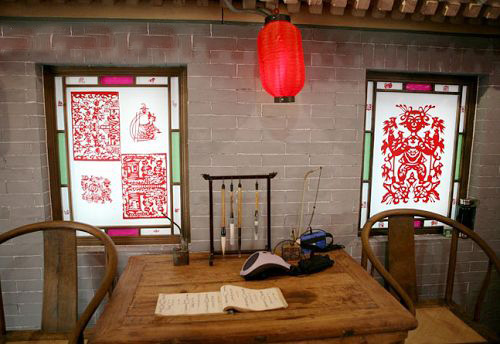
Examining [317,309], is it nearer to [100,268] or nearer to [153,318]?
[153,318]

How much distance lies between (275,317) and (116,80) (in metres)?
1.96

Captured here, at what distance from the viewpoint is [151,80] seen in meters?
2.43

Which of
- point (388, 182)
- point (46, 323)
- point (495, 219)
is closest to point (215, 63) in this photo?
point (388, 182)

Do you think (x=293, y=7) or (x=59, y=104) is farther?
(x=59, y=104)

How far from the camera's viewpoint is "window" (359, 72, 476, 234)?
262 cm

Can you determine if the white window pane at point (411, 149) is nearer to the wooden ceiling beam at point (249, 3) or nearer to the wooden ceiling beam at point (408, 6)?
the wooden ceiling beam at point (408, 6)

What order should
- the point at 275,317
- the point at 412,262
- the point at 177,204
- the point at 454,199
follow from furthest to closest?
the point at 454,199, the point at 177,204, the point at 412,262, the point at 275,317

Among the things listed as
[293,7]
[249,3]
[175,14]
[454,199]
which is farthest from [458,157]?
[175,14]

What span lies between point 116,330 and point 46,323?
24.1 inches

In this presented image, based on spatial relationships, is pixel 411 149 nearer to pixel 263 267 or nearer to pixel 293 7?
pixel 293 7

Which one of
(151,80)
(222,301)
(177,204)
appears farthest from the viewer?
(177,204)

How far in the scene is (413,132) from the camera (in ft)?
8.73

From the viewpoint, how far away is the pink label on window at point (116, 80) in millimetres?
2412

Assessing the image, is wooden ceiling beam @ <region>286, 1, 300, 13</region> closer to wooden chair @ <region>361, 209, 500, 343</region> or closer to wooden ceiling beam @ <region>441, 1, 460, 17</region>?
wooden ceiling beam @ <region>441, 1, 460, 17</region>
